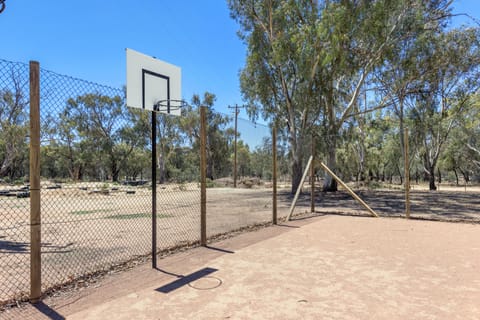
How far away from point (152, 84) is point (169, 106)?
39cm

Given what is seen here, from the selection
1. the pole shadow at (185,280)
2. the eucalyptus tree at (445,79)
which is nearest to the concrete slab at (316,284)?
the pole shadow at (185,280)

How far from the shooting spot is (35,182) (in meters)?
2.91

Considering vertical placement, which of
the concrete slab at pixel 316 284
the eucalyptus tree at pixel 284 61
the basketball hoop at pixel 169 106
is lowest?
the concrete slab at pixel 316 284

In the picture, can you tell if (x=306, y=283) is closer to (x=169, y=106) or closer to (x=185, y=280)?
(x=185, y=280)

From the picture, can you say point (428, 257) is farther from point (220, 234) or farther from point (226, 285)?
point (220, 234)

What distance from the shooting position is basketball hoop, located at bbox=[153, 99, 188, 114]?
4.25 m

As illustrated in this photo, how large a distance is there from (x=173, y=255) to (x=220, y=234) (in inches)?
61.1

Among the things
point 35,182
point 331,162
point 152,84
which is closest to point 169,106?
point 152,84

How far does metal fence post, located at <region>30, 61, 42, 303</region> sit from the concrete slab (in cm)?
51

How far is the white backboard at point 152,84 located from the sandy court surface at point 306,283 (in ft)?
7.29

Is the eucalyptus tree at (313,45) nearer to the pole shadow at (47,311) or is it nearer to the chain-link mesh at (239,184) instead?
the chain-link mesh at (239,184)

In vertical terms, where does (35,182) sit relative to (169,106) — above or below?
below

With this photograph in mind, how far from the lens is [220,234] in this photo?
20.0ft

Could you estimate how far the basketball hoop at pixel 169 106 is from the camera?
167 inches
